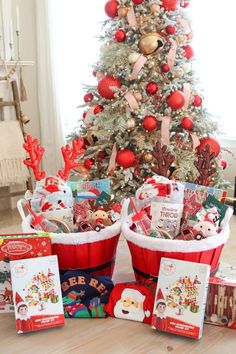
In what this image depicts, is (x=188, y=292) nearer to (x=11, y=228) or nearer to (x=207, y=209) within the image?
(x=207, y=209)

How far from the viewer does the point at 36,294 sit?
1.54 meters

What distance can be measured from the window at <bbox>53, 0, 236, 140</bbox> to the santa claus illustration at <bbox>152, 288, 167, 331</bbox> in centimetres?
180

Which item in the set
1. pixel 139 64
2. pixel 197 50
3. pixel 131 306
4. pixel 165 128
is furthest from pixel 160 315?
pixel 197 50

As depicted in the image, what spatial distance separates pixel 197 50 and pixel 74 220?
2294 millimetres

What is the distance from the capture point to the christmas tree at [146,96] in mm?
2797

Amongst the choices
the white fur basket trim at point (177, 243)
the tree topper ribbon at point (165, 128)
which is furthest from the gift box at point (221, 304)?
the tree topper ribbon at point (165, 128)

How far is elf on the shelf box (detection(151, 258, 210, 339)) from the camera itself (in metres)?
1.47

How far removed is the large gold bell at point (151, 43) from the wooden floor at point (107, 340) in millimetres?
1813

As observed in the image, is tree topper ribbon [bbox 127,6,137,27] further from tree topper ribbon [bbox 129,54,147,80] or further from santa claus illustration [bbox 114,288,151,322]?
santa claus illustration [bbox 114,288,151,322]

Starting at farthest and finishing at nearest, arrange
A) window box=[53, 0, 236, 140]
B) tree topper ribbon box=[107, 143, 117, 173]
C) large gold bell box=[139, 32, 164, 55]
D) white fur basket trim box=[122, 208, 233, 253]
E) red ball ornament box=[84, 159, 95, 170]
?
window box=[53, 0, 236, 140], red ball ornament box=[84, 159, 95, 170], tree topper ribbon box=[107, 143, 117, 173], large gold bell box=[139, 32, 164, 55], white fur basket trim box=[122, 208, 233, 253]

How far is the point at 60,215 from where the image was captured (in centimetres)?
176

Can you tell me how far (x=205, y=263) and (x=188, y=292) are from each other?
177 millimetres

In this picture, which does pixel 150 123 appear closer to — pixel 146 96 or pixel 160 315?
pixel 146 96

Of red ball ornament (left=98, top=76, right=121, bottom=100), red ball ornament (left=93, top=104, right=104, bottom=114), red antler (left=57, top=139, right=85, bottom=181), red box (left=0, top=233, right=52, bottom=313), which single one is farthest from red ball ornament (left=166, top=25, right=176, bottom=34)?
red box (left=0, top=233, right=52, bottom=313)
